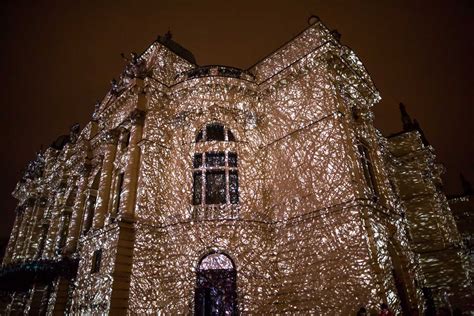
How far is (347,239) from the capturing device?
12.6m

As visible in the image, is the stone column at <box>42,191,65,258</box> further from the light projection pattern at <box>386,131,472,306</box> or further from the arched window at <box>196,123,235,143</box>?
the light projection pattern at <box>386,131,472,306</box>

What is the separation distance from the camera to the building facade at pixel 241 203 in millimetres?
13109

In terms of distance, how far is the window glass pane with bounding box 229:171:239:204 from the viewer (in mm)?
15453

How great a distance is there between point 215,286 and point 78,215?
35.5ft

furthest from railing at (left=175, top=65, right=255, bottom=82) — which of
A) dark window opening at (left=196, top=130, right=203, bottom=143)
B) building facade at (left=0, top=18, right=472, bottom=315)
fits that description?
dark window opening at (left=196, top=130, right=203, bottom=143)

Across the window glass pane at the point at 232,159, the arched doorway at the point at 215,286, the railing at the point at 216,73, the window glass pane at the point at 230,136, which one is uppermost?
the railing at the point at 216,73

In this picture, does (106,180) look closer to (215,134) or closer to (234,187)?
(215,134)

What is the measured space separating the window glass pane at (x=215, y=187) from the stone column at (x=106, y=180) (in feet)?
18.0

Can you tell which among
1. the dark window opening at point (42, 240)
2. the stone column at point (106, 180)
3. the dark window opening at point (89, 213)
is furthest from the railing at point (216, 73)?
the dark window opening at point (42, 240)

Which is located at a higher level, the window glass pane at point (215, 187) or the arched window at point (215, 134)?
the arched window at point (215, 134)

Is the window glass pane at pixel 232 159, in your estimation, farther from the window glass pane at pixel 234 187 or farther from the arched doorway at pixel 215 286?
the arched doorway at pixel 215 286

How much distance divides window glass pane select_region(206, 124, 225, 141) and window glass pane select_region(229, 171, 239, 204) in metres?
2.18

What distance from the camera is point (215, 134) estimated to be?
17.2 meters

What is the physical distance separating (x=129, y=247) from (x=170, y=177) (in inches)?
148
